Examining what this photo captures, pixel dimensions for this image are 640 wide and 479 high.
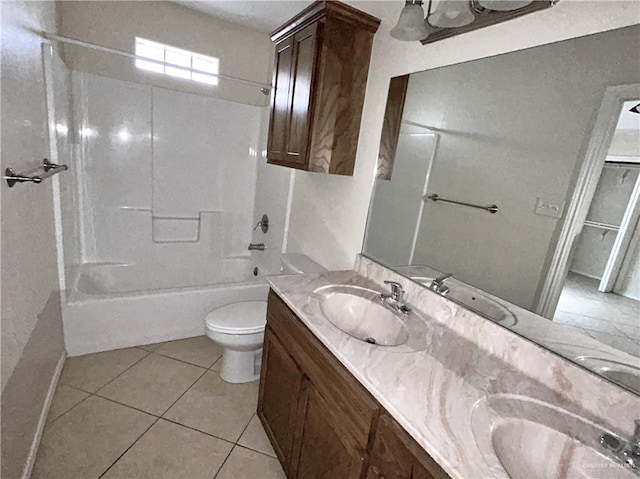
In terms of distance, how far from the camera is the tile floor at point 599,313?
84cm

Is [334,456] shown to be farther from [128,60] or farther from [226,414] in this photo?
[128,60]

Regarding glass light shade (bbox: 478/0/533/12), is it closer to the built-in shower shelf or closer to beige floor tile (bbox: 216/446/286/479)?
the built-in shower shelf

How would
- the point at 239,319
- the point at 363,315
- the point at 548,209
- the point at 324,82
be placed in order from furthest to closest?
the point at 239,319 → the point at 324,82 → the point at 363,315 → the point at 548,209

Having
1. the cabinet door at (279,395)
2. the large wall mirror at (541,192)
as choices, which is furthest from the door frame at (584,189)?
the cabinet door at (279,395)

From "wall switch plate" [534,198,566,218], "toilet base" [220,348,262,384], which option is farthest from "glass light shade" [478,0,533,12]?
"toilet base" [220,348,262,384]

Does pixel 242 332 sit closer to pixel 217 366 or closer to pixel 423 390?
pixel 217 366

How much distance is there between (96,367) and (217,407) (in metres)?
0.85

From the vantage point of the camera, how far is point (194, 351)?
216 cm

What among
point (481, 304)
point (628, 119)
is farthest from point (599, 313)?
point (628, 119)

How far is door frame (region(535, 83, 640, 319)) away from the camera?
869mm

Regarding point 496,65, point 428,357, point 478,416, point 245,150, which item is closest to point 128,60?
point 245,150

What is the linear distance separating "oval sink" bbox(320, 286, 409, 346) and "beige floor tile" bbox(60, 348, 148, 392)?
147cm

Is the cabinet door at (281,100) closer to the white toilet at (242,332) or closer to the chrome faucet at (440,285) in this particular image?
the white toilet at (242,332)

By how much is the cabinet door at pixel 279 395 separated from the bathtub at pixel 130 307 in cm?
93
